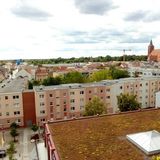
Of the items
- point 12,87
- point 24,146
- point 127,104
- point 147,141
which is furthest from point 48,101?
point 147,141

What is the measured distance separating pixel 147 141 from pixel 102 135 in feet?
11.3

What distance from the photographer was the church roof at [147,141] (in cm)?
1538

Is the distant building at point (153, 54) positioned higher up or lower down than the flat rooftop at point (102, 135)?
higher up

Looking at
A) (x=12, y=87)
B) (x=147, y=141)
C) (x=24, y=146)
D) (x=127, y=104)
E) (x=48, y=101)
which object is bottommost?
(x=24, y=146)

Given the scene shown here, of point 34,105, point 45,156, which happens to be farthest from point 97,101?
point 45,156

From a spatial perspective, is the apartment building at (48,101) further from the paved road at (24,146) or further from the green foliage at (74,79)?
the green foliage at (74,79)

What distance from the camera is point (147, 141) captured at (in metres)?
16.3

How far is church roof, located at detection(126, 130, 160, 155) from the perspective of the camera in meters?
15.4

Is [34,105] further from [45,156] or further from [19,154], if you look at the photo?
[45,156]

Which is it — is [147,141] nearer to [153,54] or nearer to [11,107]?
[11,107]

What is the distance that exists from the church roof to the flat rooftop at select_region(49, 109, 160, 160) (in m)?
0.34

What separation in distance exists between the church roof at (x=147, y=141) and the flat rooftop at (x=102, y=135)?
0.34 m

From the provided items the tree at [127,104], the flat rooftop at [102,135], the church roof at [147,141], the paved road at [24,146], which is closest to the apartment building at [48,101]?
the paved road at [24,146]

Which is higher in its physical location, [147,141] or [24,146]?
[147,141]
